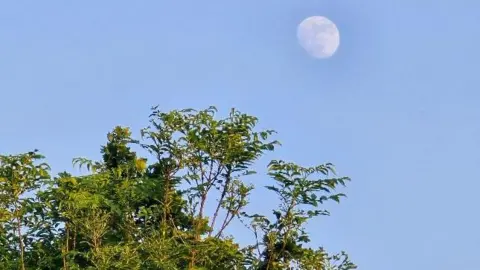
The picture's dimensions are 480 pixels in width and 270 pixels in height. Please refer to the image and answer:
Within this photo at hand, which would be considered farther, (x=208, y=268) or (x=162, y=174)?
(x=162, y=174)

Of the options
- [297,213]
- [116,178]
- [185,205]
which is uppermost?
[116,178]

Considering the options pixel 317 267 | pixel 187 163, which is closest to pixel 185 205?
pixel 187 163

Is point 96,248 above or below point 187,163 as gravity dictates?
below

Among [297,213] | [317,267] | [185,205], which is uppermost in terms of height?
[185,205]

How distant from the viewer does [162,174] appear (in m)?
14.5

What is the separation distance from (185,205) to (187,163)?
2.76 feet

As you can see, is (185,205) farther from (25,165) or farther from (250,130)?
(25,165)

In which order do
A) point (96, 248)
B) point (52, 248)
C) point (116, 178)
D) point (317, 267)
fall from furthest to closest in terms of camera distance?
point (116, 178) < point (52, 248) < point (317, 267) < point (96, 248)

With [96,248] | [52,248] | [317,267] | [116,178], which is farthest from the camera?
[116,178]

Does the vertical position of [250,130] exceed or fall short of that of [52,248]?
it exceeds it

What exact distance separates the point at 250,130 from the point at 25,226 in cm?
444

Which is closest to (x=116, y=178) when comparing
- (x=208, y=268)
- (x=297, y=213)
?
(x=208, y=268)

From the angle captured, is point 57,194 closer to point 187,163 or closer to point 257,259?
point 187,163

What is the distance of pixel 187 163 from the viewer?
1370cm
